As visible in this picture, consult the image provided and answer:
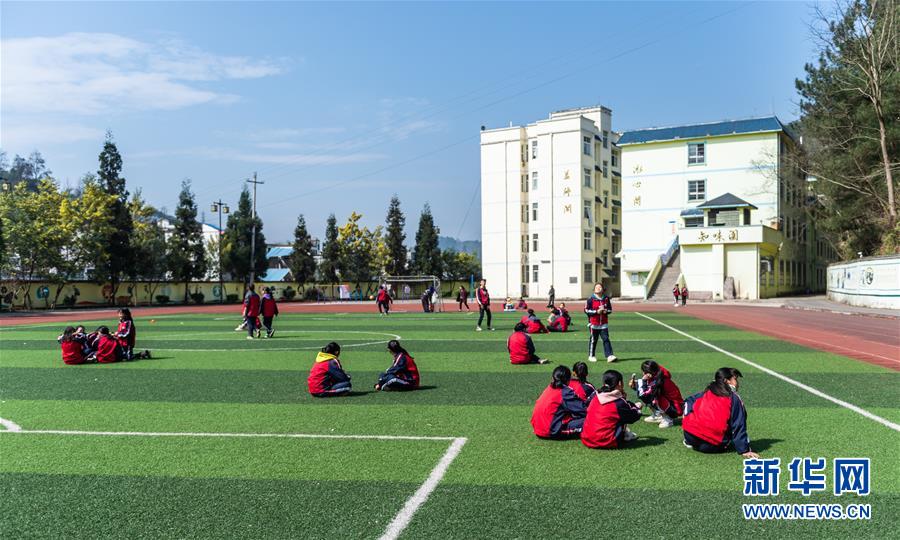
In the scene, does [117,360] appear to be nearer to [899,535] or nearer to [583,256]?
[899,535]

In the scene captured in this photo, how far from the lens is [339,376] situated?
12227 mm

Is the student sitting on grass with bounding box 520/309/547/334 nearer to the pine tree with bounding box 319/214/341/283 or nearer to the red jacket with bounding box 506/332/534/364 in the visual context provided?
the red jacket with bounding box 506/332/534/364

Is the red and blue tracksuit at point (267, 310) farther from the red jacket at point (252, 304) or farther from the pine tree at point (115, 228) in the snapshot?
the pine tree at point (115, 228)

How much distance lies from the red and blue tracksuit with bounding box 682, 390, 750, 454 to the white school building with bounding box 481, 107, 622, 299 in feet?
188

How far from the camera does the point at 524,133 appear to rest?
228 feet

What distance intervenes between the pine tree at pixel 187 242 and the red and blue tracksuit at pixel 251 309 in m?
48.7

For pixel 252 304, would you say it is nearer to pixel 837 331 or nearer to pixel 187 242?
pixel 837 331

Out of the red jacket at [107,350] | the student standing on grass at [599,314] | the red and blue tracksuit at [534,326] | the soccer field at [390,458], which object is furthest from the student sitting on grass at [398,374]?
the red and blue tracksuit at [534,326]

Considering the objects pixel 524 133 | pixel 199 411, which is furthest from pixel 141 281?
pixel 199 411

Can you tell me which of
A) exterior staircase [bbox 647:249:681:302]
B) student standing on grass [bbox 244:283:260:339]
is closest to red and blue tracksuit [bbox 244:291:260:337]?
student standing on grass [bbox 244:283:260:339]

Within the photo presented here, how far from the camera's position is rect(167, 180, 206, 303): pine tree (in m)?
69.0

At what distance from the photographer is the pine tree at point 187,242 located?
226ft

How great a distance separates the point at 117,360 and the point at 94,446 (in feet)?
32.2

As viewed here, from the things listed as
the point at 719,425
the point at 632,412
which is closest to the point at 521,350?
the point at 632,412
